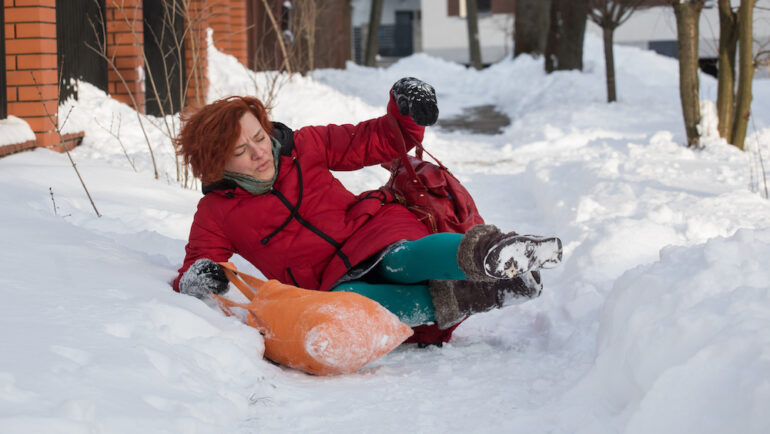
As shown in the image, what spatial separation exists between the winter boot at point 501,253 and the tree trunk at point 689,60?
6.54 metres

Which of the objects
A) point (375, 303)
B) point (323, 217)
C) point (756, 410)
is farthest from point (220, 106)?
point (756, 410)

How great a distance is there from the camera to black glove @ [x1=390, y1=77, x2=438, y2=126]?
3.24m

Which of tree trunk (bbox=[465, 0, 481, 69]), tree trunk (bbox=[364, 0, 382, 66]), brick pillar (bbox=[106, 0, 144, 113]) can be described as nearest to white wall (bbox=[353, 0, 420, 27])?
tree trunk (bbox=[465, 0, 481, 69])

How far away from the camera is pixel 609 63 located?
46.6 feet

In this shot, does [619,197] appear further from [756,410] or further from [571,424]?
[756,410]

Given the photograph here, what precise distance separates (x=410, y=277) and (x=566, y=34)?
47.3 ft

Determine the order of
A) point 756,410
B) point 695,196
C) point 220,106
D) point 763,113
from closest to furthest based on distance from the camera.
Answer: point 756,410, point 220,106, point 695,196, point 763,113

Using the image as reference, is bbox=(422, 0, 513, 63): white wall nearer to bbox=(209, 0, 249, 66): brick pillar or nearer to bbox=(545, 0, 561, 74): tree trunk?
bbox=(545, 0, 561, 74): tree trunk

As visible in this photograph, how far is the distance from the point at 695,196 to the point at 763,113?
7.72 meters

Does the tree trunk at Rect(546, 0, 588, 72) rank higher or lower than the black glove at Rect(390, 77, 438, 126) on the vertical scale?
higher

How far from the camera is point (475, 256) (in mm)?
2785

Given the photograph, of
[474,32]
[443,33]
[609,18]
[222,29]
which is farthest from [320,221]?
[443,33]

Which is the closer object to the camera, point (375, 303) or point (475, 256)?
point (475, 256)

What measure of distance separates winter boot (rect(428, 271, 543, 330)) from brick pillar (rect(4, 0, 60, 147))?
435 centimetres
